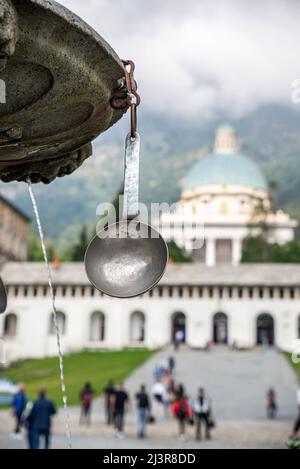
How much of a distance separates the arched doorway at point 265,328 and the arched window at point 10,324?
19.9 metres

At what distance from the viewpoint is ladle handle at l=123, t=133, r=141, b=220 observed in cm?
411

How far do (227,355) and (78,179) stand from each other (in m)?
138

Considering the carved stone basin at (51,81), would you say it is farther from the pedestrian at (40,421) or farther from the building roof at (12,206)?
the building roof at (12,206)

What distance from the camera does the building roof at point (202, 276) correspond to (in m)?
51.1

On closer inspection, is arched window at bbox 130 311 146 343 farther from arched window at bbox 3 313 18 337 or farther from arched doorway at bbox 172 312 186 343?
arched window at bbox 3 313 18 337

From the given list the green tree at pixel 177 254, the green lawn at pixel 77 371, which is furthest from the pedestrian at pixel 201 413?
the green tree at pixel 177 254

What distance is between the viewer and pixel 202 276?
51781mm

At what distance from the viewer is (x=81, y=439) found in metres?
15.7

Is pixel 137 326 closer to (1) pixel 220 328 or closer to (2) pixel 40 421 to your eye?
(1) pixel 220 328

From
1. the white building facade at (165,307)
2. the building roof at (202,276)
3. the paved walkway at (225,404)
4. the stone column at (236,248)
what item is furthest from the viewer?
the stone column at (236,248)

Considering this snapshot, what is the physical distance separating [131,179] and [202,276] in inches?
1889

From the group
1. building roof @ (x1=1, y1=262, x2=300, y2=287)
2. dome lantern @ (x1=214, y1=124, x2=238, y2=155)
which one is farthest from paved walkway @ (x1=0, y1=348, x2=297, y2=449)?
dome lantern @ (x1=214, y1=124, x2=238, y2=155)

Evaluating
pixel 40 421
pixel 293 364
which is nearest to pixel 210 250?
pixel 293 364
